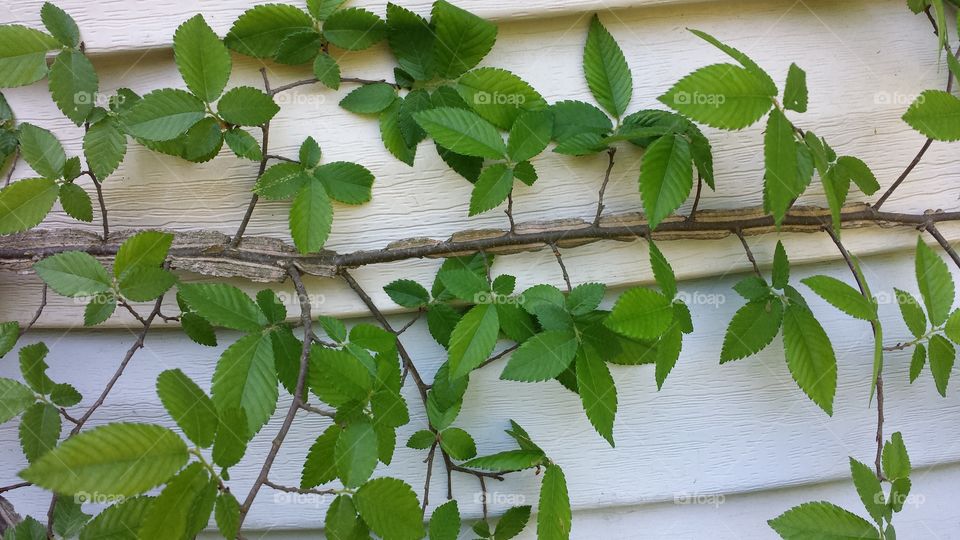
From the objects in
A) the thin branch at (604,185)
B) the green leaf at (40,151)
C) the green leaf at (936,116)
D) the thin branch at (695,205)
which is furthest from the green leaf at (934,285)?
the green leaf at (40,151)

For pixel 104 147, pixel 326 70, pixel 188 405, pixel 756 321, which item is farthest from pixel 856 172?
pixel 104 147

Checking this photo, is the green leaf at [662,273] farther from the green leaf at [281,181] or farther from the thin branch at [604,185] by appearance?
the green leaf at [281,181]

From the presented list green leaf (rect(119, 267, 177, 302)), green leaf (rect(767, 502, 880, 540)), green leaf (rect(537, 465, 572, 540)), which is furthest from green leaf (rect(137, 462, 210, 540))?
green leaf (rect(767, 502, 880, 540))

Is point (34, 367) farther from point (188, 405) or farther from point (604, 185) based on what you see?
point (604, 185)

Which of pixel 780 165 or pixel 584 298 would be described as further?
pixel 584 298

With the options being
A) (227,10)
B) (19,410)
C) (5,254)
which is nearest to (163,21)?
(227,10)

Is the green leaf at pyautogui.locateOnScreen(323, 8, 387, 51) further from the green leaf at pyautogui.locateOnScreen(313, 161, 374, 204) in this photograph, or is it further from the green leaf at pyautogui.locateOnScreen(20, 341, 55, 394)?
the green leaf at pyautogui.locateOnScreen(20, 341, 55, 394)

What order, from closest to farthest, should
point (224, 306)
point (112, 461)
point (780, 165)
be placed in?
point (112, 461), point (780, 165), point (224, 306)
